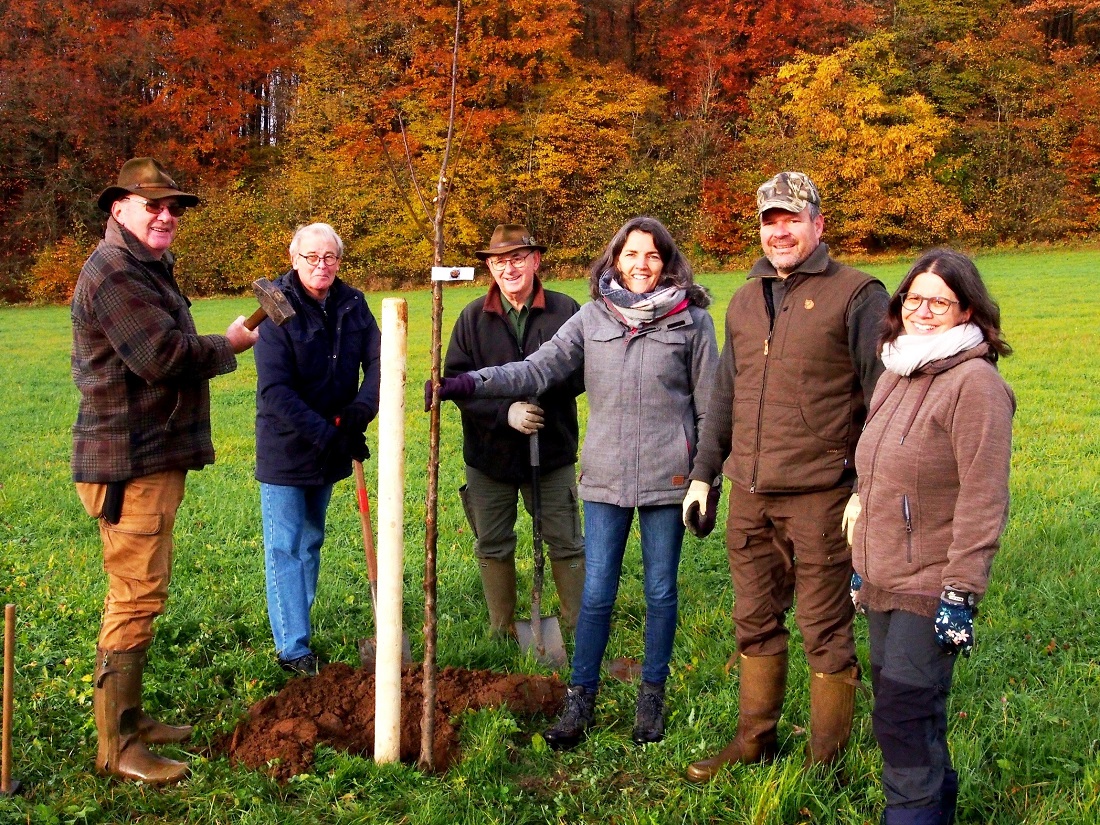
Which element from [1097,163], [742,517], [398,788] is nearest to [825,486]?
[742,517]

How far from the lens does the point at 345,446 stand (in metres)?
4.87

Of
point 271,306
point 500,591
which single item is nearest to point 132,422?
point 271,306

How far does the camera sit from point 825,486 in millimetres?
3547

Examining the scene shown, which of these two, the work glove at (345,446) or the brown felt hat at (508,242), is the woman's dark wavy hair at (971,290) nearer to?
the brown felt hat at (508,242)

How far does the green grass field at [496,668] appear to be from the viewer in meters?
3.47

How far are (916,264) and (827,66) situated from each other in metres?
38.6

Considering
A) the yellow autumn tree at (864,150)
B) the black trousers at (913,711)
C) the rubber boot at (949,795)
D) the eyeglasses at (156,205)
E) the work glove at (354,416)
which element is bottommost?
the rubber boot at (949,795)

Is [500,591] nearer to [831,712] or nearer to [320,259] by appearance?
[320,259]

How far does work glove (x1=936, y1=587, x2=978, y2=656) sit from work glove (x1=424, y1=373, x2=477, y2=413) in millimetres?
1867

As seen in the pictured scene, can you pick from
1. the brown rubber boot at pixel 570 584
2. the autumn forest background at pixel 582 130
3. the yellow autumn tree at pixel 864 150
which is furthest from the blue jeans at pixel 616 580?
the yellow autumn tree at pixel 864 150

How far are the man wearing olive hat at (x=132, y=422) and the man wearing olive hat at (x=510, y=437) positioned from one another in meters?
1.48

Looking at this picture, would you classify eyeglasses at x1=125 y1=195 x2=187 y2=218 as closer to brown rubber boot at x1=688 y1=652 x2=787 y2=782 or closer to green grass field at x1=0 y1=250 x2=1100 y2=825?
green grass field at x1=0 y1=250 x2=1100 y2=825

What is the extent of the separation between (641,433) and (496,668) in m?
1.57

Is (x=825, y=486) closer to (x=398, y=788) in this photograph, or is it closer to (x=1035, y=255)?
(x=398, y=788)
